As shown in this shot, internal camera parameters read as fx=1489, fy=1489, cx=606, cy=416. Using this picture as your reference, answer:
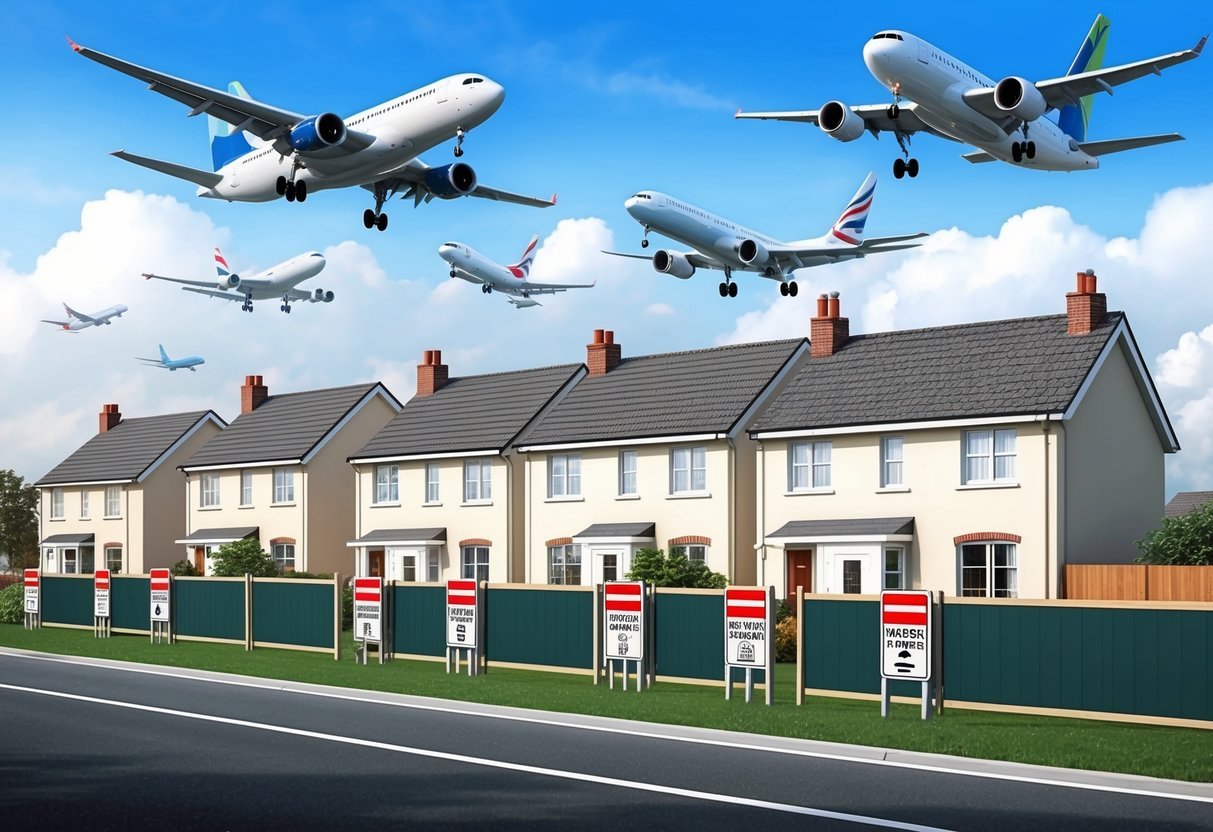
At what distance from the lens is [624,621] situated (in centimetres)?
2544

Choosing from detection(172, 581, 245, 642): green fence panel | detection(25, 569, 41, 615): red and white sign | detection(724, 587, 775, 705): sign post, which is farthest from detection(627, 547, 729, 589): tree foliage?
detection(25, 569, 41, 615): red and white sign

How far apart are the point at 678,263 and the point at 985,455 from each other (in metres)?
12.2

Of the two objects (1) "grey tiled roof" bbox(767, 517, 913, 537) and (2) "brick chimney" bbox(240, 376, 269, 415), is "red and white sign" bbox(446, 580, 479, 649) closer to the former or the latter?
(1) "grey tiled roof" bbox(767, 517, 913, 537)

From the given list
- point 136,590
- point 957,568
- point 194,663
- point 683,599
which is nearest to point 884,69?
point 683,599

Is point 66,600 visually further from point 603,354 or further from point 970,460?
point 970,460

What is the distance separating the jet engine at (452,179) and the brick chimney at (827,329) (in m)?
14.0

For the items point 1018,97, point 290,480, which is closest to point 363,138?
point 1018,97

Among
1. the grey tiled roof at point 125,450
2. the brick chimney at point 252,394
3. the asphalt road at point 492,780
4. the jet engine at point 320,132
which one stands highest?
the jet engine at point 320,132

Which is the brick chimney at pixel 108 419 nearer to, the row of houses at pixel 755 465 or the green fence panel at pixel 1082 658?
the row of houses at pixel 755 465

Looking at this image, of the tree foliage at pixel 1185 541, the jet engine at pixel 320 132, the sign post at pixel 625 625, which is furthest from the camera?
the tree foliage at pixel 1185 541

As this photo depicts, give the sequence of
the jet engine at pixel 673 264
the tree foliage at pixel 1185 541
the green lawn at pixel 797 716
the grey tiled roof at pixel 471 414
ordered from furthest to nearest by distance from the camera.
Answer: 1. the grey tiled roof at pixel 471 414
2. the jet engine at pixel 673 264
3. the tree foliage at pixel 1185 541
4. the green lawn at pixel 797 716

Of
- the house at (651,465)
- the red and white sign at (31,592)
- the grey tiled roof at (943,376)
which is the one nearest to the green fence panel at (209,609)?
the red and white sign at (31,592)

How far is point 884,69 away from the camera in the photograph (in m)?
29.0

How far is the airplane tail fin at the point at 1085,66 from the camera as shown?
4372 centimetres
